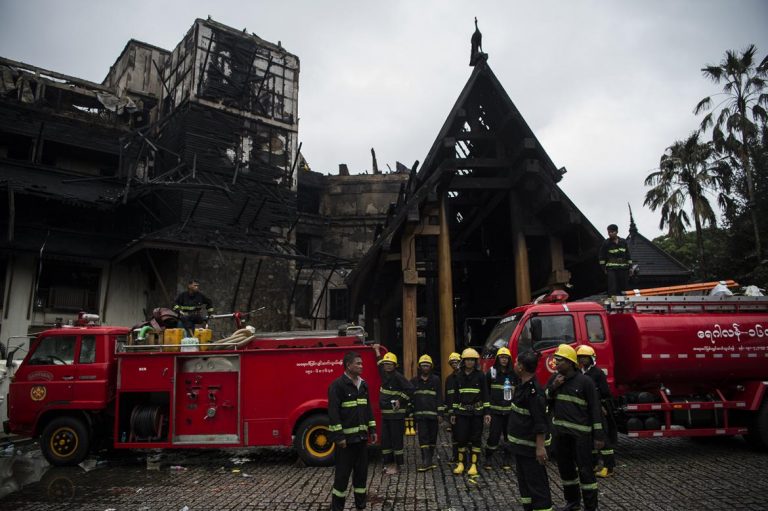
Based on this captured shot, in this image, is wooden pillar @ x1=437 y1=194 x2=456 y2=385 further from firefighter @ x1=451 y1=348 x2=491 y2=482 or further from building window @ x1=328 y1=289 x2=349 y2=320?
building window @ x1=328 y1=289 x2=349 y2=320

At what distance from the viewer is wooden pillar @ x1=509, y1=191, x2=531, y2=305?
1203 cm

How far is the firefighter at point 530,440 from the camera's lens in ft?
15.8

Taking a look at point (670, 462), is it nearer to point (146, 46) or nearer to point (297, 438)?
point (297, 438)

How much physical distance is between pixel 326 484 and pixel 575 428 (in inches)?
136

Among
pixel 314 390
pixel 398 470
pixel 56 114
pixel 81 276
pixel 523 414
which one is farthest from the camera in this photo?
pixel 56 114

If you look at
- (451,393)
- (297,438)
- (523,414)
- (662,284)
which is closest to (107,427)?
(297,438)

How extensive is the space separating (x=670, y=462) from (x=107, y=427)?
9.38m

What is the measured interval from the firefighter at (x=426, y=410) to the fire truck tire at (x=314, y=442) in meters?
1.43

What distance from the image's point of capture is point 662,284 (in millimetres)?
23781


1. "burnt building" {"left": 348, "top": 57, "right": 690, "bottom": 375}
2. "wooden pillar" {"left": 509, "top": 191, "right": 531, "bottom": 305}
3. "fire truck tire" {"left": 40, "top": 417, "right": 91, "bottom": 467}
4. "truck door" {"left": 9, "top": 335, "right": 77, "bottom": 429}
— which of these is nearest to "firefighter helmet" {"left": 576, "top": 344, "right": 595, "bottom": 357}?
"burnt building" {"left": 348, "top": 57, "right": 690, "bottom": 375}

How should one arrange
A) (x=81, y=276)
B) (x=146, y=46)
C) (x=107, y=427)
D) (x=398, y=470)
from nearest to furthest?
(x=398, y=470), (x=107, y=427), (x=81, y=276), (x=146, y=46)

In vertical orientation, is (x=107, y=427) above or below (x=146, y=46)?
below

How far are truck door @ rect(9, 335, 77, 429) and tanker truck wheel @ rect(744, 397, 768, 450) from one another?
1114 centimetres

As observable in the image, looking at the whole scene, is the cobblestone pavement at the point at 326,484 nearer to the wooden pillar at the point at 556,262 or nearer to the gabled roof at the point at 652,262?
the wooden pillar at the point at 556,262
